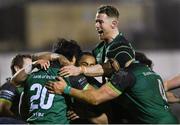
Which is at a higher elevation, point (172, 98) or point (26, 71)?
point (26, 71)

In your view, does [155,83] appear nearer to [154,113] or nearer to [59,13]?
[154,113]

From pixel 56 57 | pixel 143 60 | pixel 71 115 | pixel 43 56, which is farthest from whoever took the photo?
pixel 143 60

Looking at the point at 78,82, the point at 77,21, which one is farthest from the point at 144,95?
the point at 77,21

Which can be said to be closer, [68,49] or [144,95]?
[144,95]

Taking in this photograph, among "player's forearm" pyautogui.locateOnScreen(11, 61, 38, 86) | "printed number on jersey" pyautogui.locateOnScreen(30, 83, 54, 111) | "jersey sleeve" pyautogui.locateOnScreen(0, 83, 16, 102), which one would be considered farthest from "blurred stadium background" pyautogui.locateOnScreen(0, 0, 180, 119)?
"printed number on jersey" pyautogui.locateOnScreen(30, 83, 54, 111)

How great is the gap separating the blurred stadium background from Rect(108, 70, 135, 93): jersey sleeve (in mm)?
36640

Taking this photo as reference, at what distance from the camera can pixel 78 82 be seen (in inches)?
287

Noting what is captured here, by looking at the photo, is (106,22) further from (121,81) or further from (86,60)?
(121,81)

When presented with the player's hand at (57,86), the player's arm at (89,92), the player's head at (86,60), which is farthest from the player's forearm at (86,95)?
the player's head at (86,60)

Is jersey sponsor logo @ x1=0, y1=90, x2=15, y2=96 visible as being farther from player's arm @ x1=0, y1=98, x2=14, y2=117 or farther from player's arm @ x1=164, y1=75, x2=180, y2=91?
player's arm @ x1=164, y1=75, x2=180, y2=91

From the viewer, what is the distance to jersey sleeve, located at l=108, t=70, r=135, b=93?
7.25 meters

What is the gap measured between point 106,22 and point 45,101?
3.77 ft

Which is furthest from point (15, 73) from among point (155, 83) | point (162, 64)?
point (162, 64)

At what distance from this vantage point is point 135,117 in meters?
7.41
